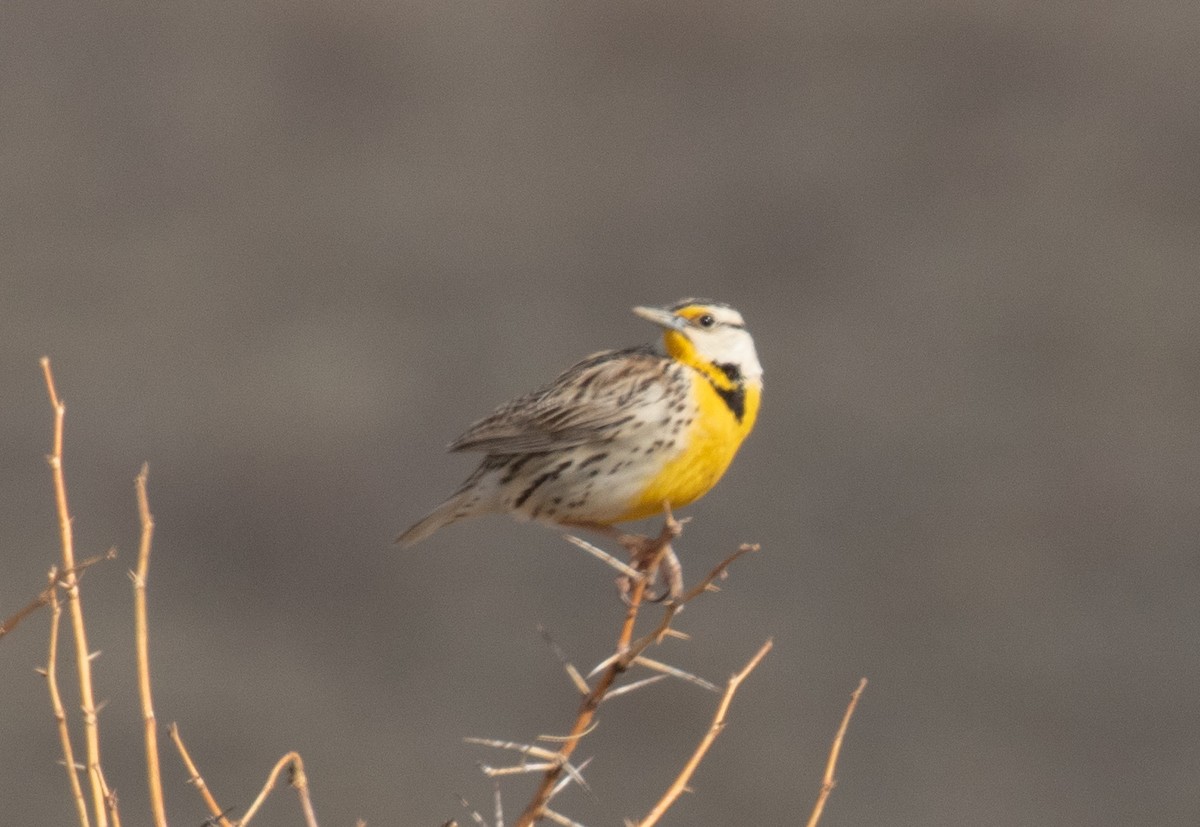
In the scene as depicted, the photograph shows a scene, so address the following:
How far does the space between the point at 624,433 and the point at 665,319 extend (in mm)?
213

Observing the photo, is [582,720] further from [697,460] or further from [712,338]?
[712,338]

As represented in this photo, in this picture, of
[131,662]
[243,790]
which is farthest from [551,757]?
[131,662]

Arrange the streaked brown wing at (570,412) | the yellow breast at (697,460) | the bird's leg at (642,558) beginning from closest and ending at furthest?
1. the bird's leg at (642,558)
2. the yellow breast at (697,460)
3. the streaked brown wing at (570,412)

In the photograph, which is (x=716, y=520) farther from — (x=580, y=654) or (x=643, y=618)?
(x=643, y=618)

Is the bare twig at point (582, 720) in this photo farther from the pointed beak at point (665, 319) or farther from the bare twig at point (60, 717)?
the pointed beak at point (665, 319)

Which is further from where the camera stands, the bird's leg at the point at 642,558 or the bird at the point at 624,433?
the bird at the point at 624,433

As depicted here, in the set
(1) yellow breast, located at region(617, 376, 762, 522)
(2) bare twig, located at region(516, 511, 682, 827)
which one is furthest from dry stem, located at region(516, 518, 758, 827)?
(1) yellow breast, located at region(617, 376, 762, 522)

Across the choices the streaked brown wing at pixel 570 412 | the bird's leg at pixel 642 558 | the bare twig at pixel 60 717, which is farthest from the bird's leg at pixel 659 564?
the bare twig at pixel 60 717

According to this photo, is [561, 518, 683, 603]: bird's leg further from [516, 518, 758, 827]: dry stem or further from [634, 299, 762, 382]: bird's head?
[516, 518, 758, 827]: dry stem

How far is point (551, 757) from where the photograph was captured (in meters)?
1.83

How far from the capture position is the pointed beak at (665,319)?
3285mm

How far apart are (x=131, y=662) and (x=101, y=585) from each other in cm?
36

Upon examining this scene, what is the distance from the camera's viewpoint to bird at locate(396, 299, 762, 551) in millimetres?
3176

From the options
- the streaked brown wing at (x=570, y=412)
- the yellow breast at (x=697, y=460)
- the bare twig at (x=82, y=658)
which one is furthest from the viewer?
the streaked brown wing at (x=570, y=412)
